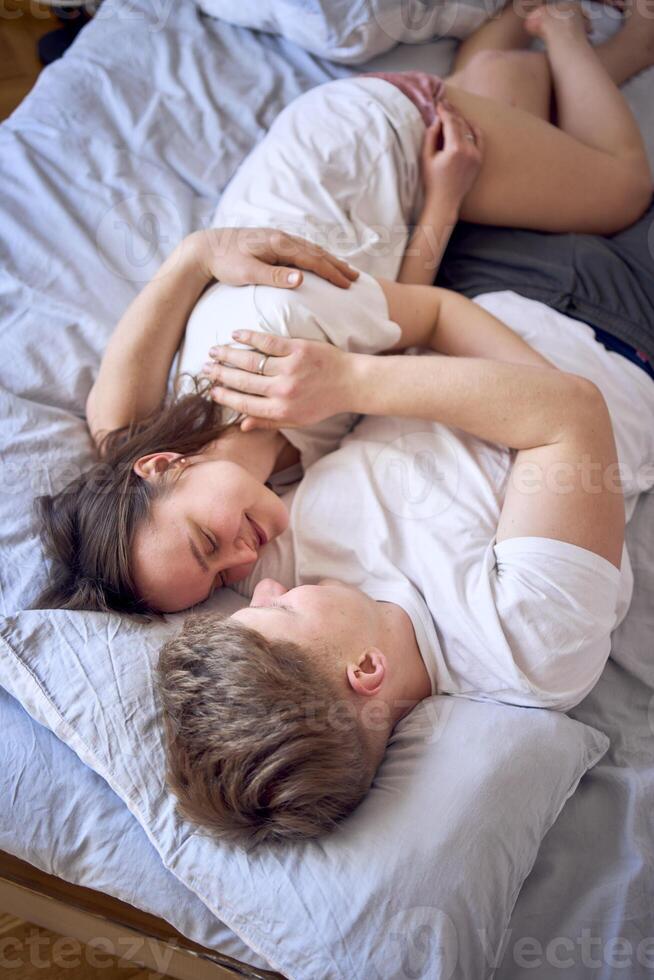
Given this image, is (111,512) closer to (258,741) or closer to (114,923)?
(258,741)

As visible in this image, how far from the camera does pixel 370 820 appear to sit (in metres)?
0.75

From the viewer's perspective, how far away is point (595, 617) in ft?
2.80

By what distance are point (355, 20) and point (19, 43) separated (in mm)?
1128

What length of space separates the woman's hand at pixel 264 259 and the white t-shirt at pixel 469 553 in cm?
21

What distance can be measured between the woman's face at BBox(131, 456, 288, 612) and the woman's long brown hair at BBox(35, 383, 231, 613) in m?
0.02

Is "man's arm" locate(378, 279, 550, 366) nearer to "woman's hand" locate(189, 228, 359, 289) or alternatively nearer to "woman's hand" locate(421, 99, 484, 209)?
"woman's hand" locate(189, 228, 359, 289)

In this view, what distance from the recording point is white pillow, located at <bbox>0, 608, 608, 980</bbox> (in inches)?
27.6

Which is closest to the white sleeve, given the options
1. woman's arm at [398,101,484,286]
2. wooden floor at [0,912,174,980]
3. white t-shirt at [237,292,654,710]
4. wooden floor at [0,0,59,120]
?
white t-shirt at [237,292,654,710]

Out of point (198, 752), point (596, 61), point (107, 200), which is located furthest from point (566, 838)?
point (596, 61)

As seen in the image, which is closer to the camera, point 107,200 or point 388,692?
point 388,692

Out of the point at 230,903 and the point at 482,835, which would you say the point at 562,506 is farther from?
the point at 230,903

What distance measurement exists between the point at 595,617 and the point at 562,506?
0.41 feet

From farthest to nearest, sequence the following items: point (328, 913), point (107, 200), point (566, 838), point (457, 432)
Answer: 1. point (107, 200)
2. point (457, 432)
3. point (566, 838)
4. point (328, 913)

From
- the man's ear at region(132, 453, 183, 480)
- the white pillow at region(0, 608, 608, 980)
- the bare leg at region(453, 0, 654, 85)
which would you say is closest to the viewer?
the white pillow at region(0, 608, 608, 980)
